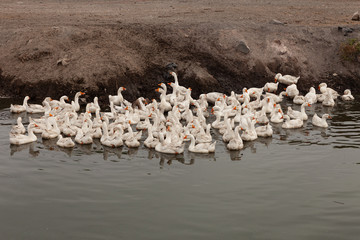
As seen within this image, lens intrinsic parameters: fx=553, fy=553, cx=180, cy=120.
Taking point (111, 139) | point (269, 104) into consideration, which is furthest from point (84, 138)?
point (269, 104)

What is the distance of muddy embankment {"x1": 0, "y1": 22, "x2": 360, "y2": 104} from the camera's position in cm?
2555

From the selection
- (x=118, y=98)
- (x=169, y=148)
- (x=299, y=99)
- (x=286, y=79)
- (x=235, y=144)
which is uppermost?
(x=286, y=79)

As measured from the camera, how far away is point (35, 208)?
14.0 metres

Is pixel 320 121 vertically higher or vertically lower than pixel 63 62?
lower

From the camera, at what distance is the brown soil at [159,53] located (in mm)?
25656

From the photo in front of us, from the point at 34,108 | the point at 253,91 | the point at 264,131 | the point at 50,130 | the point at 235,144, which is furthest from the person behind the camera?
the point at 253,91

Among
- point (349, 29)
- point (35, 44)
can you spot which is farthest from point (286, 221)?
point (349, 29)

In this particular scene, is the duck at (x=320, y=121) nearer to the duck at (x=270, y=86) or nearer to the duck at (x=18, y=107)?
the duck at (x=270, y=86)

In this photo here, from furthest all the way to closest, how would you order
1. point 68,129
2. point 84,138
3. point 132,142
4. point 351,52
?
point 351,52 → point 68,129 → point 84,138 → point 132,142

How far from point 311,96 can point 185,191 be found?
12.1m

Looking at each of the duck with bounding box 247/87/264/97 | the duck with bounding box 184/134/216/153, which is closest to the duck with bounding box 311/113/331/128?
the duck with bounding box 247/87/264/97

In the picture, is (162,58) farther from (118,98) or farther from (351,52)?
(351,52)

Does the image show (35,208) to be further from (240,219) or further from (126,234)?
(240,219)

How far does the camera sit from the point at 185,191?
1497 cm
